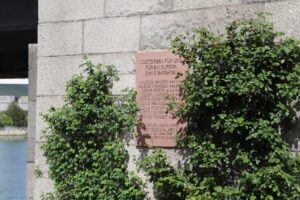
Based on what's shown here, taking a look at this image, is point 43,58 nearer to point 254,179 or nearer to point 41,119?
point 41,119

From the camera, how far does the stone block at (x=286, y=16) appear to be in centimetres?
540

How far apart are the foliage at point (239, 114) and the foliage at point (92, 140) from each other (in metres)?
0.48

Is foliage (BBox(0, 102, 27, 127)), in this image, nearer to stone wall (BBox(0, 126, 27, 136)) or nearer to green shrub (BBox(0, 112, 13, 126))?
green shrub (BBox(0, 112, 13, 126))

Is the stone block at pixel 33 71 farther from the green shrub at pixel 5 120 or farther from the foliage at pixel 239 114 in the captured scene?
the green shrub at pixel 5 120

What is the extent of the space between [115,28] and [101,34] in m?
0.18

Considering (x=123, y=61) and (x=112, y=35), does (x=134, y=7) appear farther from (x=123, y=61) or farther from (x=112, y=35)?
(x=123, y=61)

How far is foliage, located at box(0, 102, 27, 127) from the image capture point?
7650cm

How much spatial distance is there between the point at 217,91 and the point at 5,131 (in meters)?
70.4

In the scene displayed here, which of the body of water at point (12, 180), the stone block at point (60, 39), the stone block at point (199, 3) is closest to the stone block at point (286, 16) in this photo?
the stone block at point (199, 3)

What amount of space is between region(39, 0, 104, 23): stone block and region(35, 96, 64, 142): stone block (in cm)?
86

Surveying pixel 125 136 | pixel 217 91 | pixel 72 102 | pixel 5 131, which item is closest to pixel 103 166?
pixel 125 136

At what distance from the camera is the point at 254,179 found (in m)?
5.22

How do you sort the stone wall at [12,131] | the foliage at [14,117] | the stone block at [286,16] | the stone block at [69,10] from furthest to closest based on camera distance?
the foliage at [14,117], the stone wall at [12,131], the stone block at [69,10], the stone block at [286,16]

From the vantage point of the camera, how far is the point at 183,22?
19.5 feet
